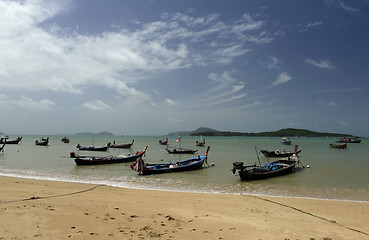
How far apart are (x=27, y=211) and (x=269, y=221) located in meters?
7.93

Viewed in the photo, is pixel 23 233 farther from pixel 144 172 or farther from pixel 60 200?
pixel 144 172

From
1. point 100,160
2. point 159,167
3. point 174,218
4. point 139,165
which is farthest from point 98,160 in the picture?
point 174,218

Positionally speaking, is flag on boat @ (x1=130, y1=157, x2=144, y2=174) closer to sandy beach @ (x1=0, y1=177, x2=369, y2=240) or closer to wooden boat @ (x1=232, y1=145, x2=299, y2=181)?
wooden boat @ (x1=232, y1=145, x2=299, y2=181)

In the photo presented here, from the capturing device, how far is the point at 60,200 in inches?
393

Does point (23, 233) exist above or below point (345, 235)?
above

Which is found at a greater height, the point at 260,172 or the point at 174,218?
the point at 174,218

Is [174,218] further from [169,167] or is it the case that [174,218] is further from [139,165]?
[169,167]

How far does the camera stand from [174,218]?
25.4 feet

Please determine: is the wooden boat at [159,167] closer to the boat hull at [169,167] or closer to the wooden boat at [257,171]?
the boat hull at [169,167]

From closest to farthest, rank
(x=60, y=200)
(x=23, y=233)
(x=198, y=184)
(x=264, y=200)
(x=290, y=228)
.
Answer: (x=23, y=233), (x=290, y=228), (x=60, y=200), (x=264, y=200), (x=198, y=184)

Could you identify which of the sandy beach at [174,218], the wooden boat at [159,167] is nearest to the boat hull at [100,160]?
the wooden boat at [159,167]

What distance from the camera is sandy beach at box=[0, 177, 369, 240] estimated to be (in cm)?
633

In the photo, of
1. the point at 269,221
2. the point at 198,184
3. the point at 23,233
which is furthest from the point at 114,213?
the point at 198,184

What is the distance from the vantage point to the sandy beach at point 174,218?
20.8 ft
